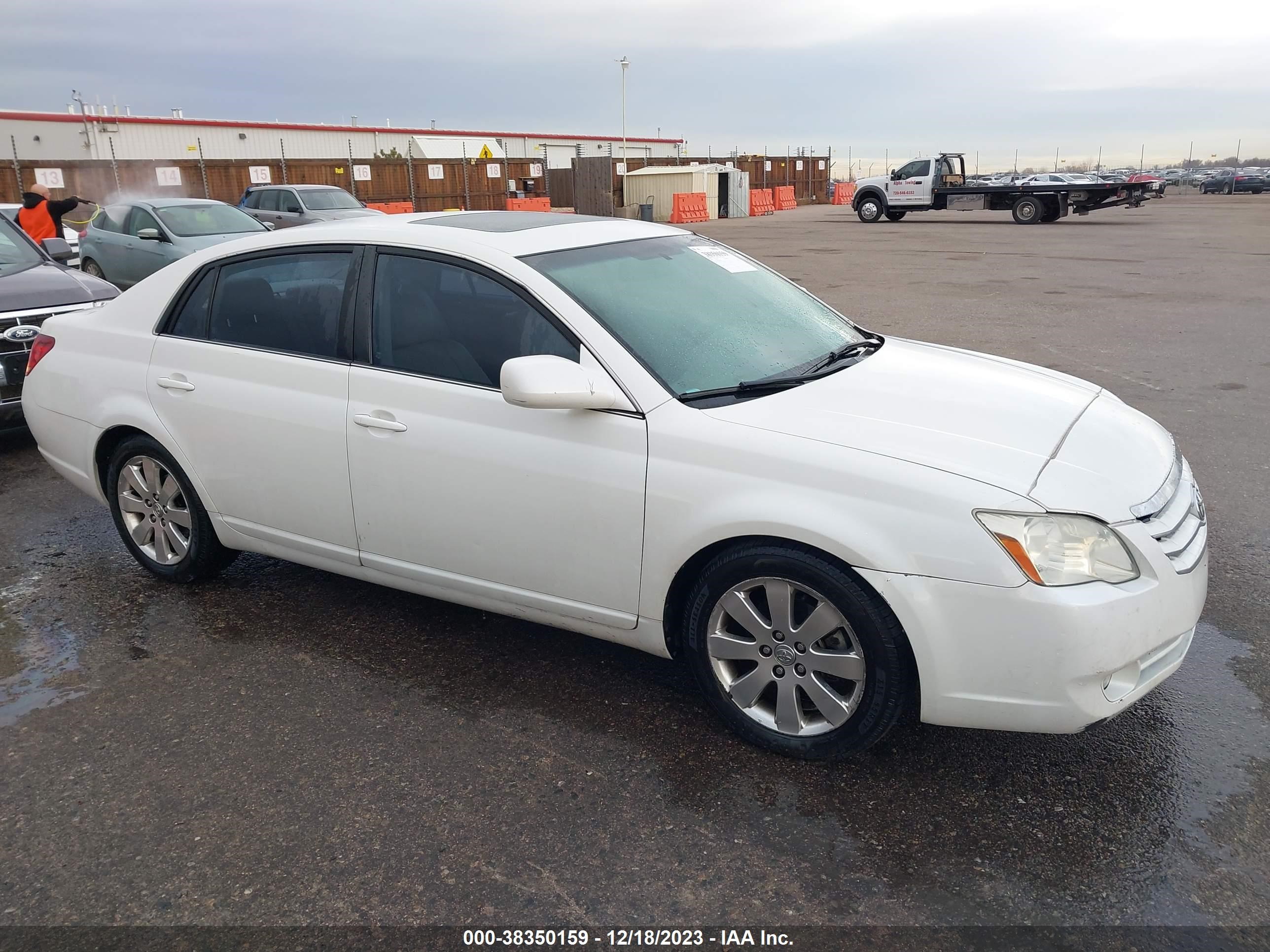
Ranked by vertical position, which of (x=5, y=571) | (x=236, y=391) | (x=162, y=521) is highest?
(x=236, y=391)

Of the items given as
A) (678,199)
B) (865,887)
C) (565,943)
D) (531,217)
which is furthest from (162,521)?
(678,199)

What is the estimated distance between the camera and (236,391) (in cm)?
396

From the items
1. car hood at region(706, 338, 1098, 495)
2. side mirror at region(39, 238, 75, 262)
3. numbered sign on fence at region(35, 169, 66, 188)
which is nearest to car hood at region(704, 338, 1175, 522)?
car hood at region(706, 338, 1098, 495)

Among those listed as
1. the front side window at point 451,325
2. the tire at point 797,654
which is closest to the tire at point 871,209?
the front side window at point 451,325

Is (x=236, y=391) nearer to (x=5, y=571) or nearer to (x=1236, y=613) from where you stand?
(x=5, y=571)

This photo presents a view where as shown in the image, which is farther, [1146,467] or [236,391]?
[236,391]

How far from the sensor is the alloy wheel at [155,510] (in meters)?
4.35

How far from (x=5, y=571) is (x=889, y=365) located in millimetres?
4199

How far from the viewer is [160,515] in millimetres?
4418

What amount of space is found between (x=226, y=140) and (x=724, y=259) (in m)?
47.2

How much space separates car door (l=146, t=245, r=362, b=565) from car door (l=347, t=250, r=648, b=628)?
0.12 metres

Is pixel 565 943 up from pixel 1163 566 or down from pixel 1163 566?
down

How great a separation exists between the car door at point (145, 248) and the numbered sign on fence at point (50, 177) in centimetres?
1681

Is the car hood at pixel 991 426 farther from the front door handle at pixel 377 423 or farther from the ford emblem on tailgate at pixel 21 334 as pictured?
the ford emblem on tailgate at pixel 21 334
